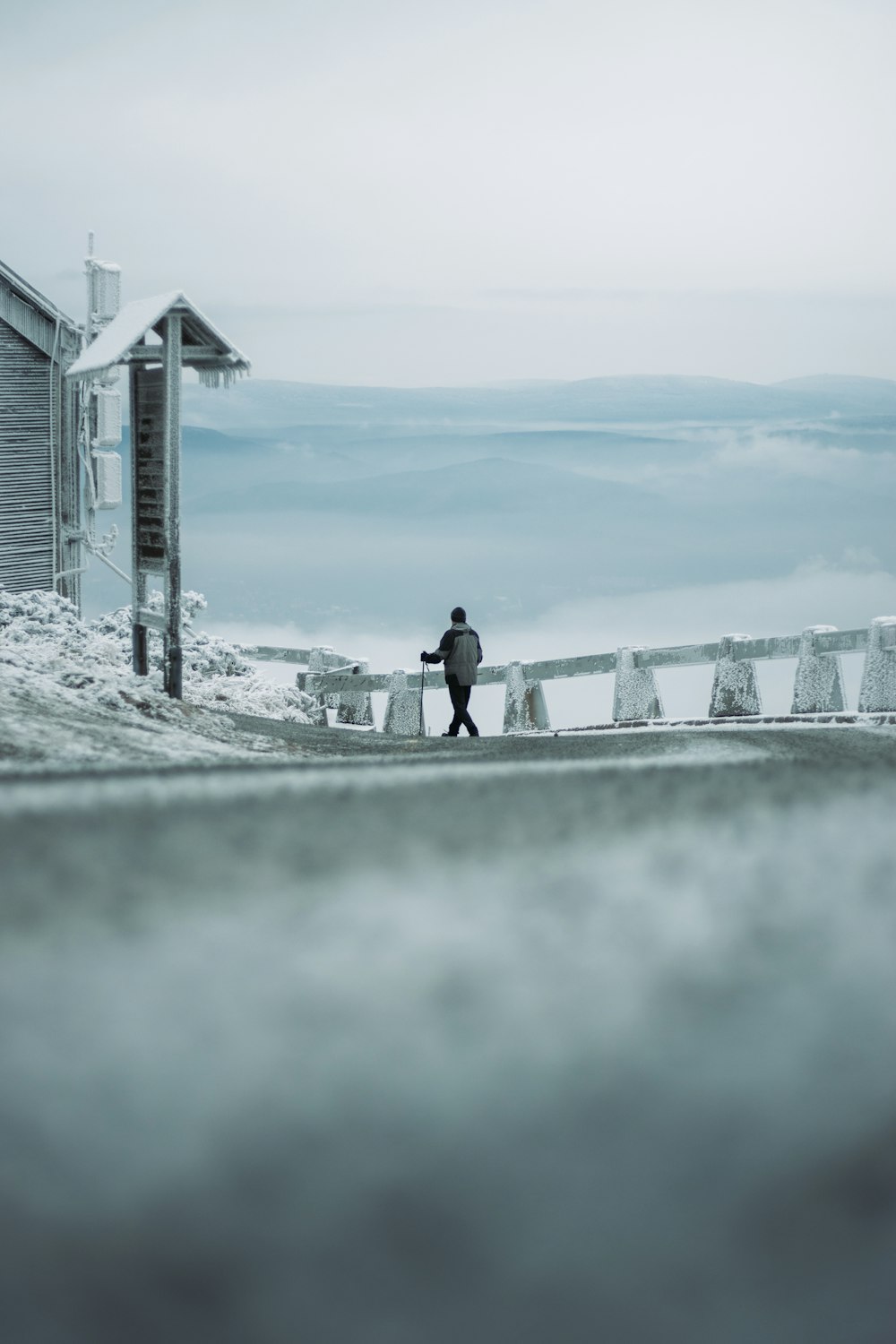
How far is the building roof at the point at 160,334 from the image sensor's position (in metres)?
11.2

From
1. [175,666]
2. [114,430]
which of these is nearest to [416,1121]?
[175,666]

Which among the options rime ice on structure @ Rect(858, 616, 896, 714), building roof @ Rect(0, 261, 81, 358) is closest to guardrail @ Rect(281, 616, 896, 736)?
rime ice on structure @ Rect(858, 616, 896, 714)

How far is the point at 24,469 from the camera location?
20812mm

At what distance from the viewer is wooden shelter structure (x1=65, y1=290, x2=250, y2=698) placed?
1127 centimetres

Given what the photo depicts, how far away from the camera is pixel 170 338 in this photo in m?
11.4

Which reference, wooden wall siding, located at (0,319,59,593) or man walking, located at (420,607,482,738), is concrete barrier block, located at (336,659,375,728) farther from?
wooden wall siding, located at (0,319,59,593)

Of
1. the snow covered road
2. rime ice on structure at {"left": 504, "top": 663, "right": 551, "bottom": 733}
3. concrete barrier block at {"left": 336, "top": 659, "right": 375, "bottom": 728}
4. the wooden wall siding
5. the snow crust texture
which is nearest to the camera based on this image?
the snow covered road

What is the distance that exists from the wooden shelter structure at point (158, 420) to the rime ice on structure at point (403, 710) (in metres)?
5.25

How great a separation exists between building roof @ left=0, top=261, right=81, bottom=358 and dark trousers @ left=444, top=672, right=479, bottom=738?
32.8 ft

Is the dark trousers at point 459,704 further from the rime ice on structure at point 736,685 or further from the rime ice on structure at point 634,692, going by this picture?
the rime ice on structure at point 736,685

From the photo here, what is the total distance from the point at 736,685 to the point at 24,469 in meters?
12.8

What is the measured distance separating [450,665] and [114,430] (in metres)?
8.84

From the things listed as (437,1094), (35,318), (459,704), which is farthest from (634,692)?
(437,1094)

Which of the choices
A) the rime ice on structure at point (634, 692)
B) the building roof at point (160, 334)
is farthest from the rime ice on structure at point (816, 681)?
the building roof at point (160, 334)
